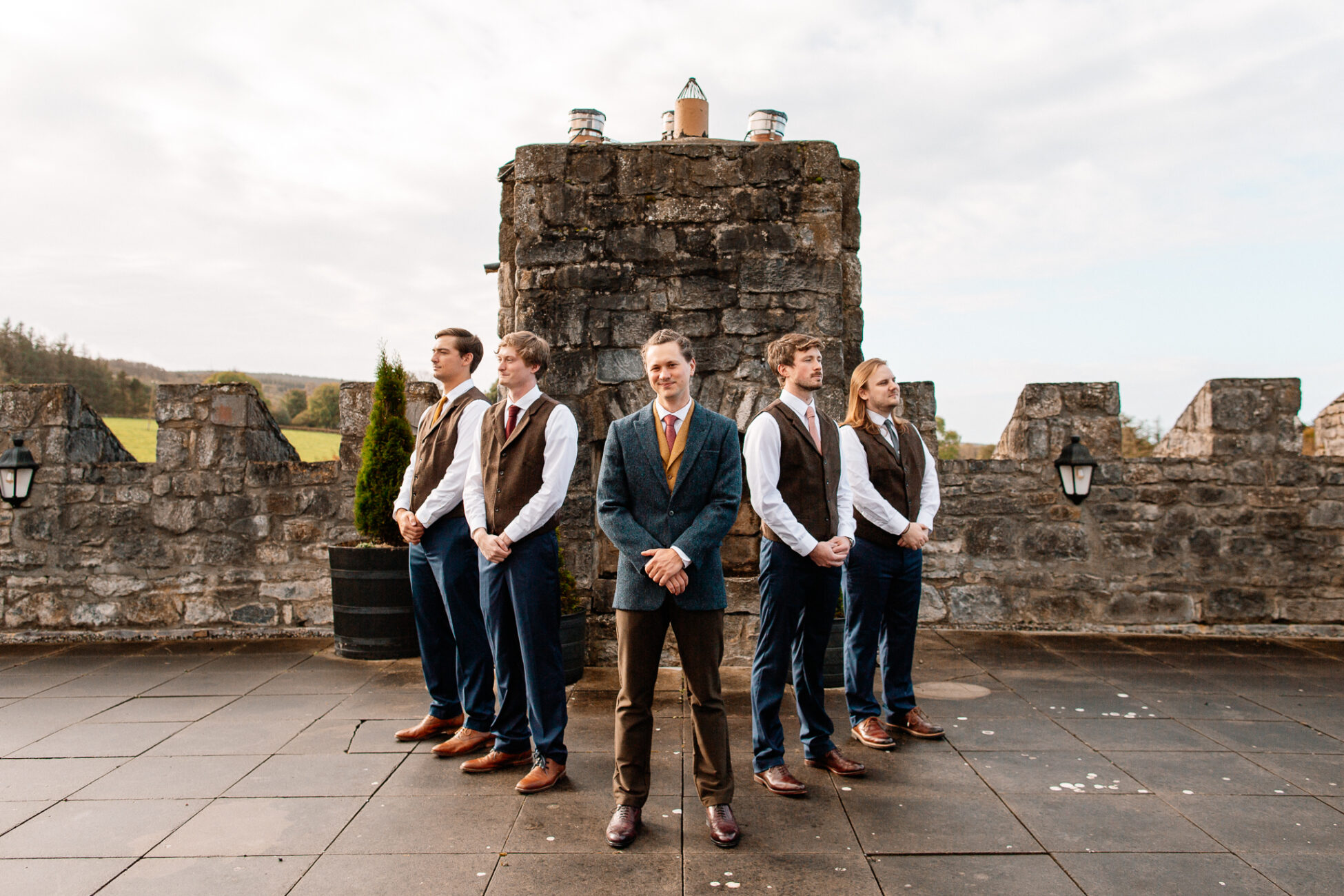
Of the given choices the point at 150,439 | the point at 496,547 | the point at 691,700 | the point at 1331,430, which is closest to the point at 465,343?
the point at 496,547

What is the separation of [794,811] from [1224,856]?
1.28m

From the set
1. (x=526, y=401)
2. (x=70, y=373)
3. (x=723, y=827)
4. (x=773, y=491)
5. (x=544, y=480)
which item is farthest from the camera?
(x=70, y=373)

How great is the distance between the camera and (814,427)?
128 inches

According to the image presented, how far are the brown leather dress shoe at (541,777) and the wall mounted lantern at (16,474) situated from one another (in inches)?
184

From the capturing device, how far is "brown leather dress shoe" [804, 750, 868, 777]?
3.21 metres

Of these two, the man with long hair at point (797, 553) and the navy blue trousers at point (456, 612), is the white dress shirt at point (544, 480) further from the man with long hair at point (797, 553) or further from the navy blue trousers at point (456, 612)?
the man with long hair at point (797, 553)

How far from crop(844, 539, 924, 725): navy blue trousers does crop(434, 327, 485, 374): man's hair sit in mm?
1840

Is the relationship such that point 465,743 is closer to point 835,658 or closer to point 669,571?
point 669,571

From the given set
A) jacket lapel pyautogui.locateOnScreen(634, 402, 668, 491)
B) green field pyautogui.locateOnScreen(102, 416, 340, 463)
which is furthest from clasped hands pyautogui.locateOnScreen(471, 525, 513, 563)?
green field pyautogui.locateOnScreen(102, 416, 340, 463)

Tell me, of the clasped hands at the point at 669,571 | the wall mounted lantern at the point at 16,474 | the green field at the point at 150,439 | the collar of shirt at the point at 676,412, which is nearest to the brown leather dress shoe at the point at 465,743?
the clasped hands at the point at 669,571

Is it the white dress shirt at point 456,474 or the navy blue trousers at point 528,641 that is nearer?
the navy blue trousers at point 528,641

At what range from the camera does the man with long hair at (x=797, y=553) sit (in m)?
3.11

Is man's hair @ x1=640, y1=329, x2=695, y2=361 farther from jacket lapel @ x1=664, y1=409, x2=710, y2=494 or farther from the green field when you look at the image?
the green field

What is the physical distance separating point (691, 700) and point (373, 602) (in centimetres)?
282
